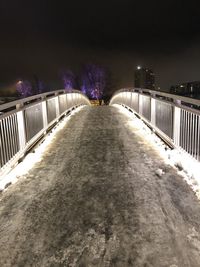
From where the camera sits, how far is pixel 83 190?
507 cm

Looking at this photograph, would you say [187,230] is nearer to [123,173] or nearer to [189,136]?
[123,173]

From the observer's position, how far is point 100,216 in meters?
4.16

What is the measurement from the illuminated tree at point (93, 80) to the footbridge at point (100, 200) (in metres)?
73.7

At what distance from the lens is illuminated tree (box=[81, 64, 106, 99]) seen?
8150cm

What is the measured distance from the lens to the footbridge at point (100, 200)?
337 centimetres

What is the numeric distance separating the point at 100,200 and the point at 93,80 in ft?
260

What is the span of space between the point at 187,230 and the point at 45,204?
6.65 ft

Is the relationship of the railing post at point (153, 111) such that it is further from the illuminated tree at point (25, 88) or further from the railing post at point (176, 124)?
the illuminated tree at point (25, 88)

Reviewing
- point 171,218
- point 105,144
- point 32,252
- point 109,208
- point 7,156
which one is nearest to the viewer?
point 32,252

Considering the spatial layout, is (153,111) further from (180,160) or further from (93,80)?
(93,80)

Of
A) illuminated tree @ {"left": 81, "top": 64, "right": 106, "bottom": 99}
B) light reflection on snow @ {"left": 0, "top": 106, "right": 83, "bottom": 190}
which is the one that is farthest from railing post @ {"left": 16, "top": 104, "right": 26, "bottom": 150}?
illuminated tree @ {"left": 81, "top": 64, "right": 106, "bottom": 99}

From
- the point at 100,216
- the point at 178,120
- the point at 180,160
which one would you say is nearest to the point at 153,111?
the point at 178,120

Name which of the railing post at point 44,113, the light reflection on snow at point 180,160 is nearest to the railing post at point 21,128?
the railing post at point 44,113

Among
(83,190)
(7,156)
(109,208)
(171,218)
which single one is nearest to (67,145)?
(7,156)
